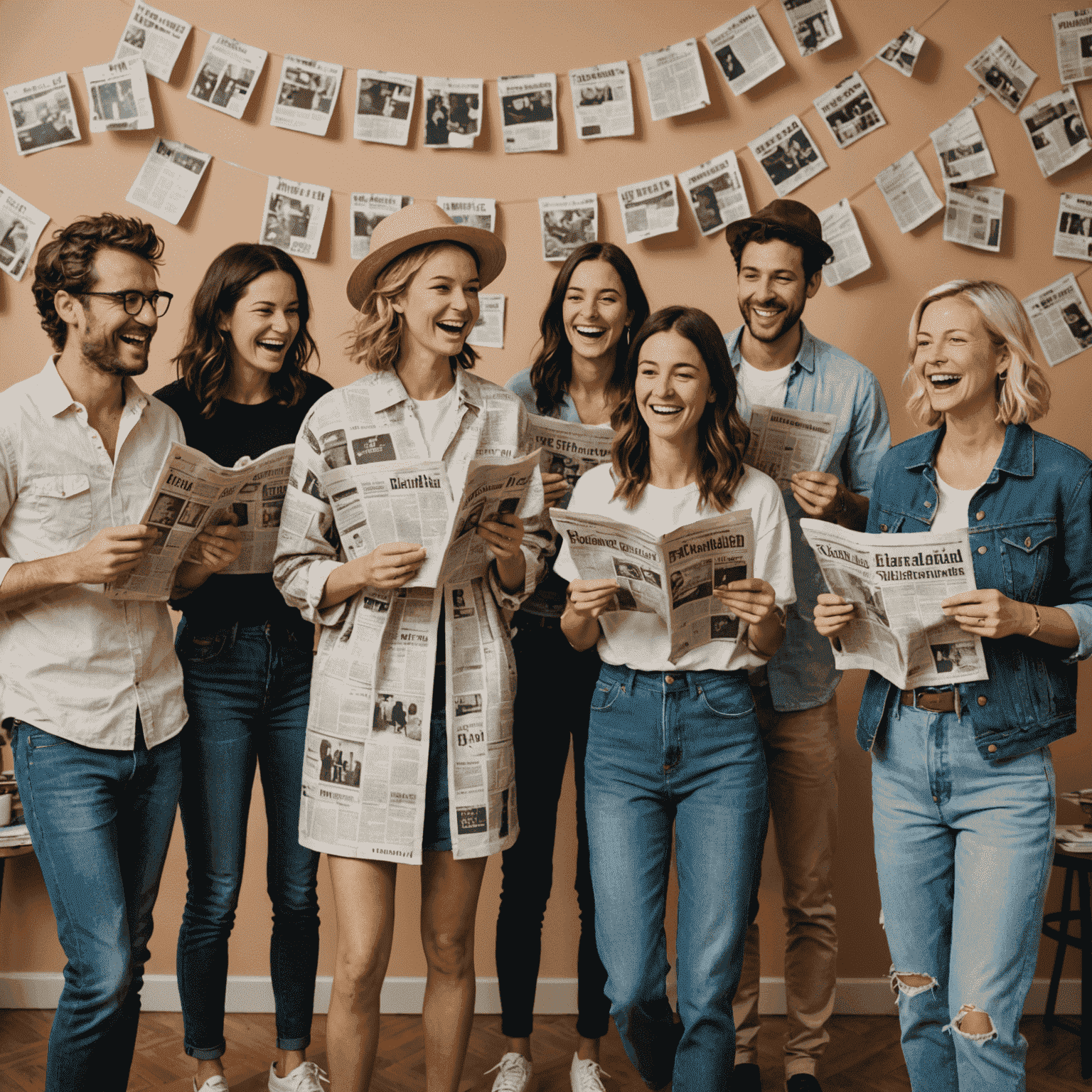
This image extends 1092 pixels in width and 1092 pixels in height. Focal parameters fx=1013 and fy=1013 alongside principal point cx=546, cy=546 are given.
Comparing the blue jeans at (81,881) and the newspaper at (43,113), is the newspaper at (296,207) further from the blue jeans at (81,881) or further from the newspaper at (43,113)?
the blue jeans at (81,881)

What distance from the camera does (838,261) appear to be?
9.32 ft

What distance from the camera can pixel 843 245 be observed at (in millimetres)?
2832

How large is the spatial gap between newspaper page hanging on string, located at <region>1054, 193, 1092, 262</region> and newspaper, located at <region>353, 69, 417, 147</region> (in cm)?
184

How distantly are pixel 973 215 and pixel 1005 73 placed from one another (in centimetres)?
40

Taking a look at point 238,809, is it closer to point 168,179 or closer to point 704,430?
point 704,430

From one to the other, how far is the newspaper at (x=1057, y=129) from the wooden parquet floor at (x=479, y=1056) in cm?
239

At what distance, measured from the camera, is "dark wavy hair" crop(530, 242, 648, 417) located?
2.31 meters

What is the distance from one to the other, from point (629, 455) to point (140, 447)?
92 centimetres

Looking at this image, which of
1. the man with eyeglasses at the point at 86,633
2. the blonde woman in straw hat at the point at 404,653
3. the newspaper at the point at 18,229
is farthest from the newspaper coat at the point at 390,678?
the newspaper at the point at 18,229

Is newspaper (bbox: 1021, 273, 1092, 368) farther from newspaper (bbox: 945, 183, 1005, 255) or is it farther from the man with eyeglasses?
the man with eyeglasses

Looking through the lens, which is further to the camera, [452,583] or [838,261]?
[838,261]

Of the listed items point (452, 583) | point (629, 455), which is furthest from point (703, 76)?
point (452, 583)

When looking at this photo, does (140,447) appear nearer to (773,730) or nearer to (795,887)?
(773,730)

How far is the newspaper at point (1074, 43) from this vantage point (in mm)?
2799
